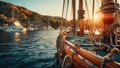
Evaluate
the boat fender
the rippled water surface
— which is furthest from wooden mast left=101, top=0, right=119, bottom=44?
the rippled water surface

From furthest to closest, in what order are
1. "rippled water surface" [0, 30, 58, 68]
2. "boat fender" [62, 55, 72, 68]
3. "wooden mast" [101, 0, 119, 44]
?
"rippled water surface" [0, 30, 58, 68] → "boat fender" [62, 55, 72, 68] → "wooden mast" [101, 0, 119, 44]

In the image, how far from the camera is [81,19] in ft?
61.8

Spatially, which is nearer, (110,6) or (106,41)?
(110,6)

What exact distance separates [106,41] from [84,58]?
70.1 inches

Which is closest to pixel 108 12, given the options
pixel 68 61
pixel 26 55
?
pixel 68 61

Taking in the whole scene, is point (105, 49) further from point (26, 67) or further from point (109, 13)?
point (26, 67)

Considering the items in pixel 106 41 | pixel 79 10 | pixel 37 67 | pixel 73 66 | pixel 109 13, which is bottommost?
pixel 37 67

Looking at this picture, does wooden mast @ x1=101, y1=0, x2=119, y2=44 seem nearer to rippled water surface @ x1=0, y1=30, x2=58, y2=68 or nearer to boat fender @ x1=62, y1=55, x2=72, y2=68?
boat fender @ x1=62, y1=55, x2=72, y2=68

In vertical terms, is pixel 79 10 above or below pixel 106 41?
above

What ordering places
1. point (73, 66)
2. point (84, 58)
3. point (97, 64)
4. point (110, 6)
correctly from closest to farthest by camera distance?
point (97, 64), point (84, 58), point (110, 6), point (73, 66)

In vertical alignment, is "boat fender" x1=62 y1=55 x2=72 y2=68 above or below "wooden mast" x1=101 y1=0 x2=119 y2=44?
below

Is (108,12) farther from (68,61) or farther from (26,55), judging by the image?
(26,55)

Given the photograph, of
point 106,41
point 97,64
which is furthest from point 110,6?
point 97,64

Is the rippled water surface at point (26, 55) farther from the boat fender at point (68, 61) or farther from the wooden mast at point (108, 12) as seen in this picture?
the wooden mast at point (108, 12)
